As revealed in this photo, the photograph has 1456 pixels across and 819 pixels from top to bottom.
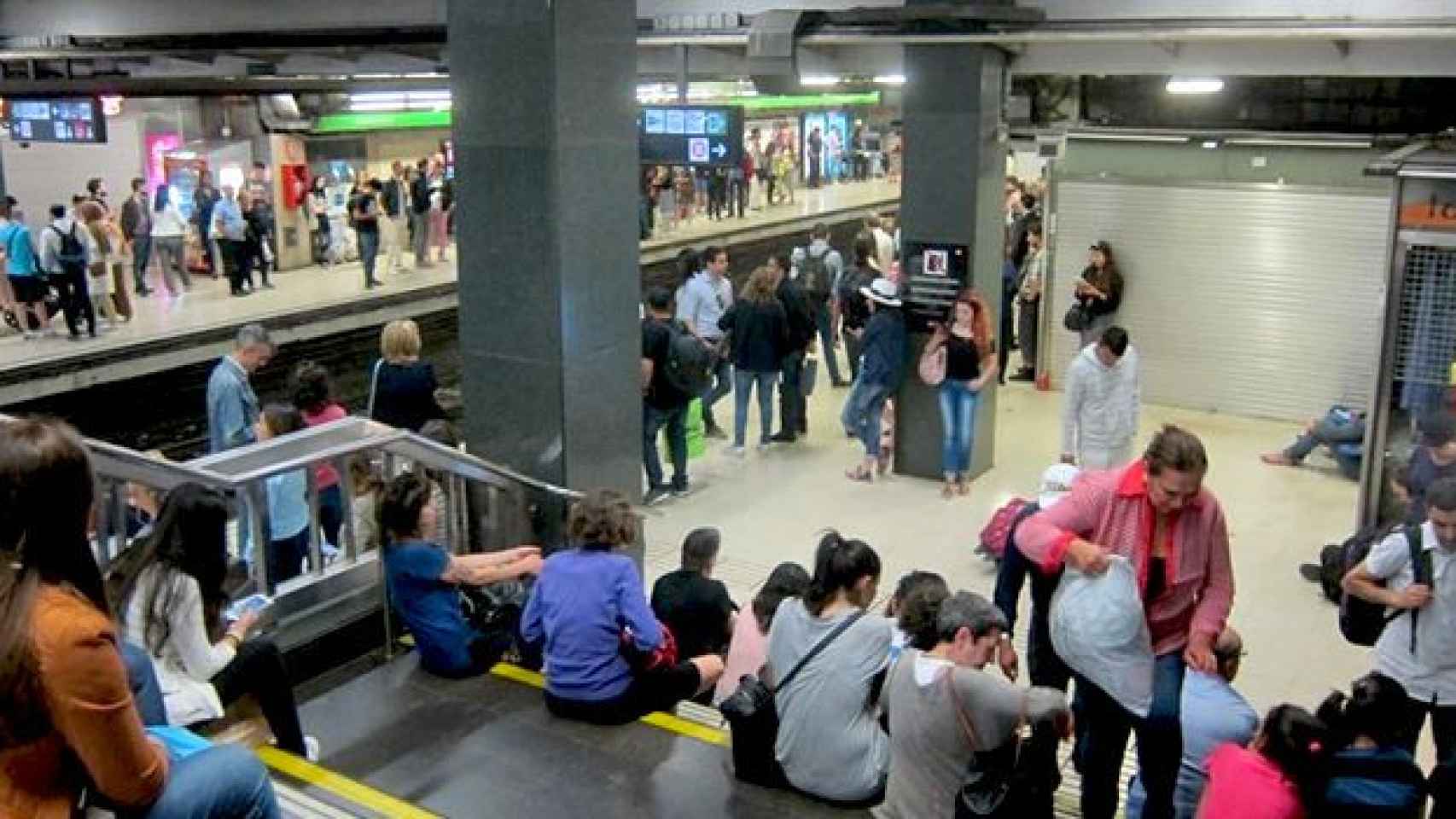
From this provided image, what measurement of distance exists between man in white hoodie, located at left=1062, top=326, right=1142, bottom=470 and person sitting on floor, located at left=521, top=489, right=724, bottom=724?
13.0 feet

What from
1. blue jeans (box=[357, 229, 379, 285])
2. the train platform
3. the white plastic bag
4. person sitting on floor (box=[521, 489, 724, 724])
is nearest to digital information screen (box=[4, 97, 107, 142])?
the train platform

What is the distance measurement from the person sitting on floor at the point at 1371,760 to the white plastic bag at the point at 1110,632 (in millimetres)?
508

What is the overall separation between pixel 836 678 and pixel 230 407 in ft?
14.3

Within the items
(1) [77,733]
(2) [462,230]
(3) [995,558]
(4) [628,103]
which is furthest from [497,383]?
(1) [77,733]

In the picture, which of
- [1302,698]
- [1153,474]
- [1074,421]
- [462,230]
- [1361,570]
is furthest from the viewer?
[1074,421]

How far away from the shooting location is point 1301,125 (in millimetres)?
12938

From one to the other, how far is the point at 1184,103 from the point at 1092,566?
10.7 meters

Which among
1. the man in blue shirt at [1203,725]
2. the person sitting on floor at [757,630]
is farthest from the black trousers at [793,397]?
the man in blue shirt at [1203,725]

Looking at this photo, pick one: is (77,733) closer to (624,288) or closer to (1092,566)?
(1092,566)

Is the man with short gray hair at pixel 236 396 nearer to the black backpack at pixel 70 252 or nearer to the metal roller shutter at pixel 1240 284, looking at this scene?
the metal roller shutter at pixel 1240 284

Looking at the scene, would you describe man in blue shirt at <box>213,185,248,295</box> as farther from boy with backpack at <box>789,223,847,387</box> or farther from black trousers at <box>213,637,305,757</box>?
black trousers at <box>213,637,305,757</box>

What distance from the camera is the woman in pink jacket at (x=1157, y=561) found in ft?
13.7

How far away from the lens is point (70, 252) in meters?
15.2

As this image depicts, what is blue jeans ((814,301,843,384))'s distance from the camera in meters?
12.6
